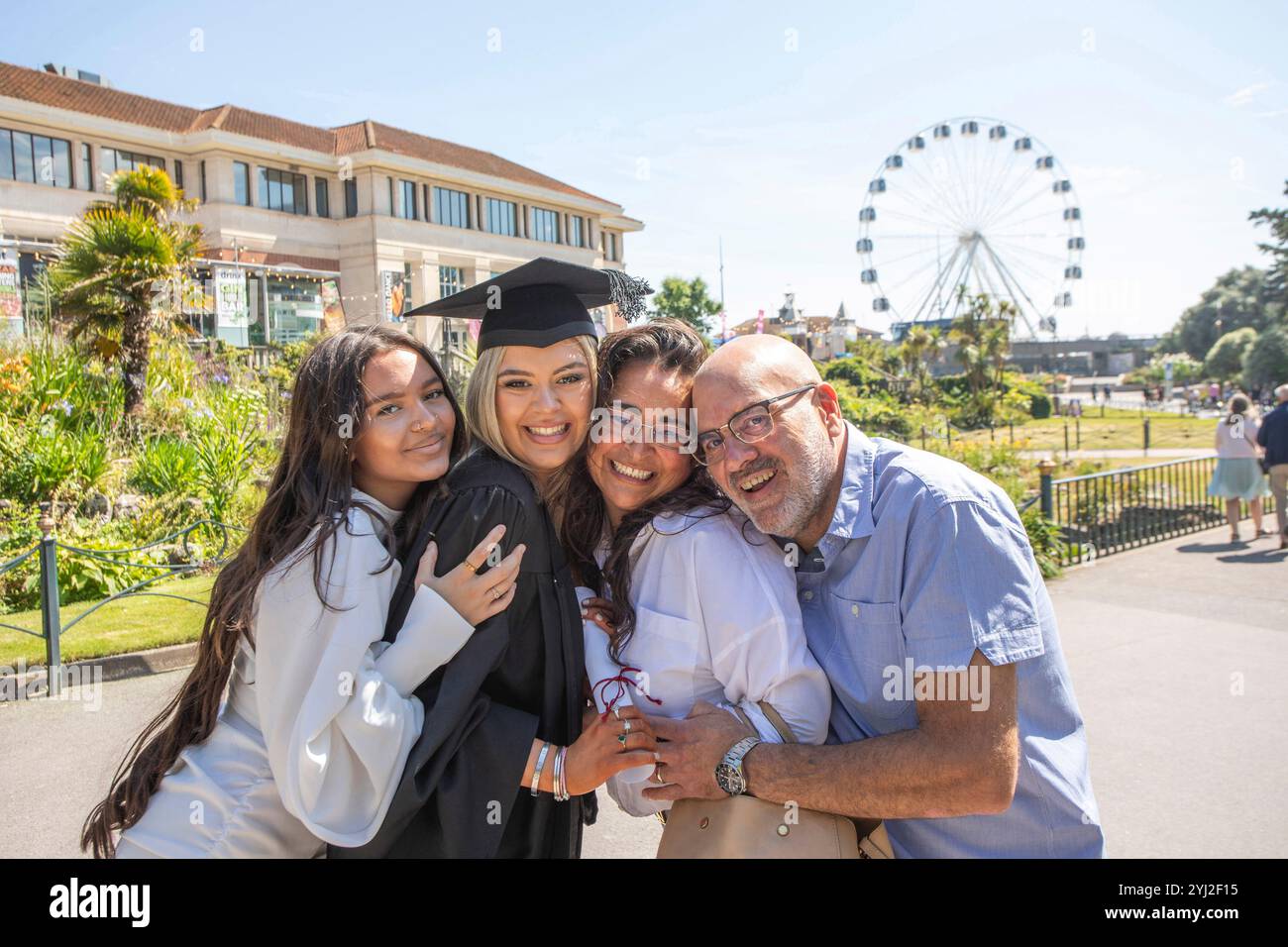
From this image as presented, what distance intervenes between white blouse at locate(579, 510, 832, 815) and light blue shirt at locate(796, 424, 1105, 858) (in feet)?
0.40

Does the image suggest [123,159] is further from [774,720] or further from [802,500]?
[774,720]

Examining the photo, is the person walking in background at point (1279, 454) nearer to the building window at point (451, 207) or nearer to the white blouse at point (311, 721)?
the white blouse at point (311, 721)

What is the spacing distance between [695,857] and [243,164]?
47319 millimetres

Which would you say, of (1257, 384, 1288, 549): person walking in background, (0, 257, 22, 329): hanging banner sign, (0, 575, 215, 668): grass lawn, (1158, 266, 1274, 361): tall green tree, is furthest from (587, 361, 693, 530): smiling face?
(1158, 266, 1274, 361): tall green tree

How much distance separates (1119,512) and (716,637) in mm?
12875

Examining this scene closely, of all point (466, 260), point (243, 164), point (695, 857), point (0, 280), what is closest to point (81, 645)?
point (695, 857)

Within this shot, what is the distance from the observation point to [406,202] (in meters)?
47.9

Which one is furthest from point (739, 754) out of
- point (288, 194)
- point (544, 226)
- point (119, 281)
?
point (544, 226)

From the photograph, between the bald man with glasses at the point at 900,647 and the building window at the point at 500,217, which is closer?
the bald man with glasses at the point at 900,647

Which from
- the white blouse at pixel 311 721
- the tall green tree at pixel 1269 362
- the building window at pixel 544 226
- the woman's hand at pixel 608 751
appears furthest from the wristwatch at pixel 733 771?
the tall green tree at pixel 1269 362

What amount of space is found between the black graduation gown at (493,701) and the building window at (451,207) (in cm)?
4974

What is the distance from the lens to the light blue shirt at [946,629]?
2.09 meters

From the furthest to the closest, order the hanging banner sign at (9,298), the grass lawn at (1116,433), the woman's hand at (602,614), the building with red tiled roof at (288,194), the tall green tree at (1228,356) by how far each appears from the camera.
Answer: the tall green tree at (1228,356), the building with red tiled roof at (288,194), the grass lawn at (1116,433), the hanging banner sign at (9,298), the woman's hand at (602,614)
